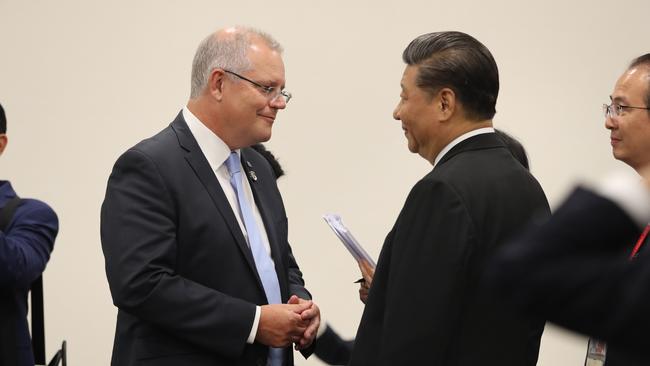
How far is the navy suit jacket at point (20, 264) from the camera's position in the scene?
255 centimetres

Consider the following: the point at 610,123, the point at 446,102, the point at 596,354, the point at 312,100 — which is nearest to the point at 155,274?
the point at 446,102

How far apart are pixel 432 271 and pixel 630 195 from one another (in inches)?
35.9

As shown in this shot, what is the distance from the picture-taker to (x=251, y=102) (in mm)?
2447

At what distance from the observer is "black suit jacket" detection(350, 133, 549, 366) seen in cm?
181

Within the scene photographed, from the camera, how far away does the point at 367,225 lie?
4.56 meters

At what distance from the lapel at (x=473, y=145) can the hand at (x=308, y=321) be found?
1.94ft

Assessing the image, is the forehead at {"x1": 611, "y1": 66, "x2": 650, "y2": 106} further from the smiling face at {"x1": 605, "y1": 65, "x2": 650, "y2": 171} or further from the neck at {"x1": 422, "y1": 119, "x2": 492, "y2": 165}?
the neck at {"x1": 422, "y1": 119, "x2": 492, "y2": 165}

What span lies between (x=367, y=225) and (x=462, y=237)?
9.02 ft

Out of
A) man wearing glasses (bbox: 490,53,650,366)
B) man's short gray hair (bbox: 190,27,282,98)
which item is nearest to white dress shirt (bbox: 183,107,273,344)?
man's short gray hair (bbox: 190,27,282,98)

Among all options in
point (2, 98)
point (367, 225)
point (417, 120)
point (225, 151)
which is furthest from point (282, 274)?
point (2, 98)

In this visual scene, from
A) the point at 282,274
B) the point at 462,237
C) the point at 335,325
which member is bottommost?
the point at 335,325

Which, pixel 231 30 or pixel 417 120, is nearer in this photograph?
pixel 417 120

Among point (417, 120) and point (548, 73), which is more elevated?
point (548, 73)

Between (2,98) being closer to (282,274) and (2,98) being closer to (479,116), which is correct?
(282,274)
